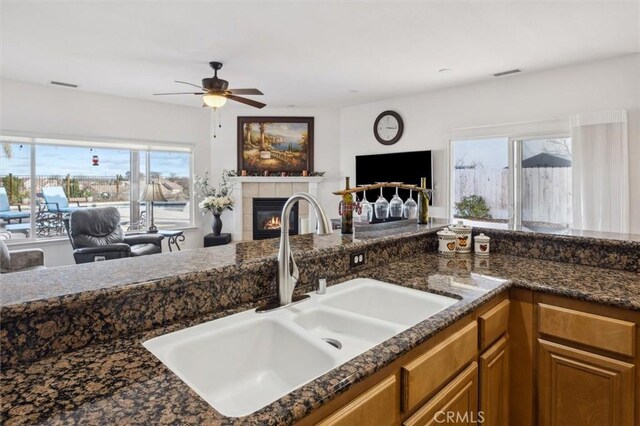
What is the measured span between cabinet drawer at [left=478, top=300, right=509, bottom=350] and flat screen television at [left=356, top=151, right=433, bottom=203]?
3.69m

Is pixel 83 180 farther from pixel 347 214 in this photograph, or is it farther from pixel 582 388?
pixel 582 388

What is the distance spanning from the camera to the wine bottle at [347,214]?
2037 millimetres

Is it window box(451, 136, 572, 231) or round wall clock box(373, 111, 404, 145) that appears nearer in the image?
window box(451, 136, 572, 231)

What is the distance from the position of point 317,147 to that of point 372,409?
6.03 meters

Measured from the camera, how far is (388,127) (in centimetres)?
597

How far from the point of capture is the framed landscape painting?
6.61 meters

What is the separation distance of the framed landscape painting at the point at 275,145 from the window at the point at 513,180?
2613mm

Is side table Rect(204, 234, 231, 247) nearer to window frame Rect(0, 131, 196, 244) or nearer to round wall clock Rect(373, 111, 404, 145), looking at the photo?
window frame Rect(0, 131, 196, 244)

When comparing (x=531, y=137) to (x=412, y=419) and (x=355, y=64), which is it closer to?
(x=355, y=64)

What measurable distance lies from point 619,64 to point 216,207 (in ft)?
18.2

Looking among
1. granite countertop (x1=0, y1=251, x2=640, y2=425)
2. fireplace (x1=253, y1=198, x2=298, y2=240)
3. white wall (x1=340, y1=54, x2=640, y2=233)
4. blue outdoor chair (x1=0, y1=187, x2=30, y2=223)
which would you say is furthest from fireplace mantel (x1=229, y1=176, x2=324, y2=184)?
granite countertop (x1=0, y1=251, x2=640, y2=425)

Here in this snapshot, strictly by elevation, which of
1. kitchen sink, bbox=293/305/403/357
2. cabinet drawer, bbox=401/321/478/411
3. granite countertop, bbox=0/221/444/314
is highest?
granite countertop, bbox=0/221/444/314

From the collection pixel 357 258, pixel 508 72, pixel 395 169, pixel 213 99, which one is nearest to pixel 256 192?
pixel 395 169

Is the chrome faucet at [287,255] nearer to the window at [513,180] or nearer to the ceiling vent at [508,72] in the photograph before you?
the window at [513,180]
